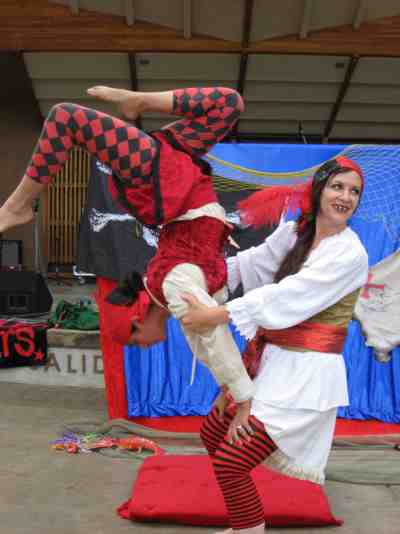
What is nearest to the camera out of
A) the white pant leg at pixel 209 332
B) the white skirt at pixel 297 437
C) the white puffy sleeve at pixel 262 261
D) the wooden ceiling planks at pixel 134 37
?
the white pant leg at pixel 209 332

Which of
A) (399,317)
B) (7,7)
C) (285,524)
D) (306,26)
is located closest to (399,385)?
(399,317)

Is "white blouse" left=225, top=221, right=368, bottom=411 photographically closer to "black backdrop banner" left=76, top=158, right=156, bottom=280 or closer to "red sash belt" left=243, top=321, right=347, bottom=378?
"red sash belt" left=243, top=321, right=347, bottom=378

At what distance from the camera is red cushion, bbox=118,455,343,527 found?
94.3 inches

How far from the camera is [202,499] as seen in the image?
2498 mm

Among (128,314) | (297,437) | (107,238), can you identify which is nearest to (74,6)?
(107,238)

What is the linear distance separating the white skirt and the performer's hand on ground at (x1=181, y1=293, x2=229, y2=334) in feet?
1.12

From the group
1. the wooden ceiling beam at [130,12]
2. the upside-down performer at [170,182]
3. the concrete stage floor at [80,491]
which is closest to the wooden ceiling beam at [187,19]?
the wooden ceiling beam at [130,12]

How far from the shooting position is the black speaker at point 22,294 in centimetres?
498

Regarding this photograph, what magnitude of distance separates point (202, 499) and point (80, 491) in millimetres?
609

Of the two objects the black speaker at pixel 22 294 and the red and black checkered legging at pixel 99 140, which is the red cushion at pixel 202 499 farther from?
the black speaker at pixel 22 294

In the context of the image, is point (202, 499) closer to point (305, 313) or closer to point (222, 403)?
point (222, 403)

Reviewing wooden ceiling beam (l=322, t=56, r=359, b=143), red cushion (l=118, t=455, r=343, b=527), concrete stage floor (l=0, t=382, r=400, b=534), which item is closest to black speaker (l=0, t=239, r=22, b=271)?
A: concrete stage floor (l=0, t=382, r=400, b=534)

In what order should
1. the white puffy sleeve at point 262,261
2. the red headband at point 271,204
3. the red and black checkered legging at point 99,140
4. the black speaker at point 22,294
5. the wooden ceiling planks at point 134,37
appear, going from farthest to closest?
1. the wooden ceiling planks at point 134,37
2. the black speaker at point 22,294
3. the red headband at point 271,204
4. the white puffy sleeve at point 262,261
5. the red and black checkered legging at point 99,140

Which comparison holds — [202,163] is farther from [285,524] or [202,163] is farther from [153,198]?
[285,524]
